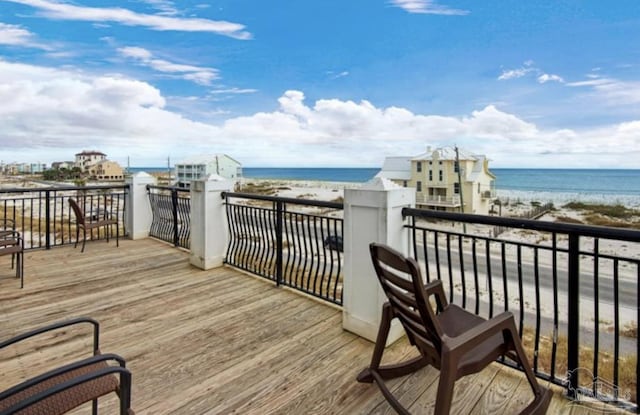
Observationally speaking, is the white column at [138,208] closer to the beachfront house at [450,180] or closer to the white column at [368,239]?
the white column at [368,239]

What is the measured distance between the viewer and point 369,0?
10.3 metres

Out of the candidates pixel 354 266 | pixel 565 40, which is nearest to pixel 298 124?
pixel 565 40

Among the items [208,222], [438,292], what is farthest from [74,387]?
[208,222]

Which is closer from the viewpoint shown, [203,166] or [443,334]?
[443,334]

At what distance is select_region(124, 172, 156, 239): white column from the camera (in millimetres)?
6199

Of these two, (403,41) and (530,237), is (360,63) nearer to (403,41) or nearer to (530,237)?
(403,41)

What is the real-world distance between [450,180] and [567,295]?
2339cm

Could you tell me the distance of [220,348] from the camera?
2455 millimetres

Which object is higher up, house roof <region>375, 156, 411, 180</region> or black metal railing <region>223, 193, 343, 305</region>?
house roof <region>375, 156, 411, 180</region>

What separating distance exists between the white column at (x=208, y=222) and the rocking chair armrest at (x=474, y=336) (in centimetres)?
365

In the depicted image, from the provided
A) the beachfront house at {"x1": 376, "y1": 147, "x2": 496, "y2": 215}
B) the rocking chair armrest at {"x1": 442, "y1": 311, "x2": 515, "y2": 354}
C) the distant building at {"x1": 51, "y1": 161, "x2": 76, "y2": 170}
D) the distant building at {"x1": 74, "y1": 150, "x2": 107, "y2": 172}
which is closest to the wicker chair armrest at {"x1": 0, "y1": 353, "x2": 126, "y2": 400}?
the rocking chair armrest at {"x1": 442, "y1": 311, "x2": 515, "y2": 354}

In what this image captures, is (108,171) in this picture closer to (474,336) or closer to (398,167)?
(474,336)

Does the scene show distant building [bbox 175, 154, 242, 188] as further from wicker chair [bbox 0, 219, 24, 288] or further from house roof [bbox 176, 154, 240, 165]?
wicker chair [bbox 0, 219, 24, 288]

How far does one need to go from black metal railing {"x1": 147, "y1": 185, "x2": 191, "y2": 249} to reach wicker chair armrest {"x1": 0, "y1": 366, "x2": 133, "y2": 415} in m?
4.27
